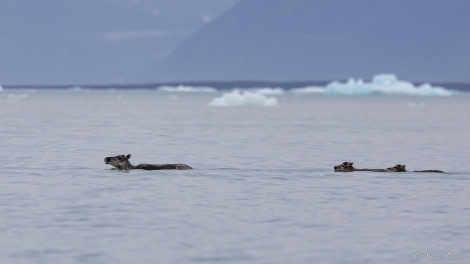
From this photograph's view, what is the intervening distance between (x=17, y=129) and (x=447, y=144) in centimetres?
2290

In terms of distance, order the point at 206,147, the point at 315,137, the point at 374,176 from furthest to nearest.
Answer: the point at 315,137 → the point at 206,147 → the point at 374,176

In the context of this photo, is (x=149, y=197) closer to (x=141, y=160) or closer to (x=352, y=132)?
(x=141, y=160)

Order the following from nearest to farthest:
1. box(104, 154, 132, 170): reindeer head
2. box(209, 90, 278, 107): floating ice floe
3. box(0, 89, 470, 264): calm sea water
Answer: box(0, 89, 470, 264): calm sea water
box(104, 154, 132, 170): reindeer head
box(209, 90, 278, 107): floating ice floe

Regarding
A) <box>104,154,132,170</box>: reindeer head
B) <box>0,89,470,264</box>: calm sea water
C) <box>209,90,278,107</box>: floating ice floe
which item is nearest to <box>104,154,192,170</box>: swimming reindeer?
<box>104,154,132,170</box>: reindeer head

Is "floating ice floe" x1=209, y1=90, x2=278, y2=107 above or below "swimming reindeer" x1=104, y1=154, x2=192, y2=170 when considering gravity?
above

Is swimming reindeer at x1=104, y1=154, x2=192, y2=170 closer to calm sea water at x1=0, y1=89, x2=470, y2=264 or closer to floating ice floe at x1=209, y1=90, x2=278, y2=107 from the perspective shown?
calm sea water at x1=0, y1=89, x2=470, y2=264

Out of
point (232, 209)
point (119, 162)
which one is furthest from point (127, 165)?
point (232, 209)

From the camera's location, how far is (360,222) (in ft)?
66.6

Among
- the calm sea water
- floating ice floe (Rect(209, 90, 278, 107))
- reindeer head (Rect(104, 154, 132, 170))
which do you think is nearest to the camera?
the calm sea water

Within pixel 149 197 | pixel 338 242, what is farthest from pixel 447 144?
pixel 338 242

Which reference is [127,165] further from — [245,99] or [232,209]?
[245,99]

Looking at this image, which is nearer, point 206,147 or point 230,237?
point 230,237

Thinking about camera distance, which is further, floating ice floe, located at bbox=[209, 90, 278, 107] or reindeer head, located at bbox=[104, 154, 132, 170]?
floating ice floe, located at bbox=[209, 90, 278, 107]

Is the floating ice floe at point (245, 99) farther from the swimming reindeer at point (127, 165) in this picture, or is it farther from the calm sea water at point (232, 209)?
the swimming reindeer at point (127, 165)
